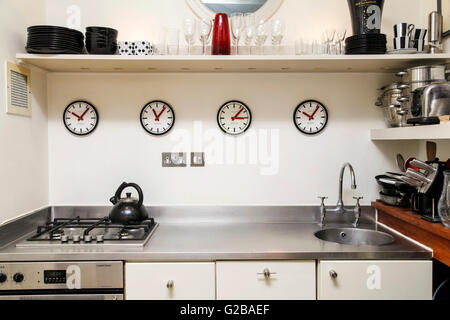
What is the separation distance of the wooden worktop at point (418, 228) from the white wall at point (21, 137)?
2200mm

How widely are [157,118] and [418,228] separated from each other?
1683 mm

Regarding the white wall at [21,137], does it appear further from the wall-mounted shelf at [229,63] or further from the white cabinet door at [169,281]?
the white cabinet door at [169,281]

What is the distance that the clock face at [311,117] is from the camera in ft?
7.17

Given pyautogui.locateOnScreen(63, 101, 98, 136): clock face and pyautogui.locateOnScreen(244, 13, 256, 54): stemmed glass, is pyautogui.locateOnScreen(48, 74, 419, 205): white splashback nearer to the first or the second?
pyautogui.locateOnScreen(63, 101, 98, 136): clock face

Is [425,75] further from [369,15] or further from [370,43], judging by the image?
[369,15]

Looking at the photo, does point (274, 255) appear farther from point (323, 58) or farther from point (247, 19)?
point (247, 19)

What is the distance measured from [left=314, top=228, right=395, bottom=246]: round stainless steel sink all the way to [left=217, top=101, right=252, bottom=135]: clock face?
0.84 metres

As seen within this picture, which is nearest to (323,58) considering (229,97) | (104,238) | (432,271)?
(229,97)

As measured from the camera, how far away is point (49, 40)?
1.77m

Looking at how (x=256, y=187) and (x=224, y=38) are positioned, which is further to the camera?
(x=256, y=187)

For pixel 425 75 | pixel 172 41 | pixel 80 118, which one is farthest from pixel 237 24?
pixel 80 118

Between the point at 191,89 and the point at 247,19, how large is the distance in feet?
1.89

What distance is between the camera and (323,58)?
181 centimetres

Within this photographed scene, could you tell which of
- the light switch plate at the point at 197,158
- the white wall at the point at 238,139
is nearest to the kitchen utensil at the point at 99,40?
the white wall at the point at 238,139
